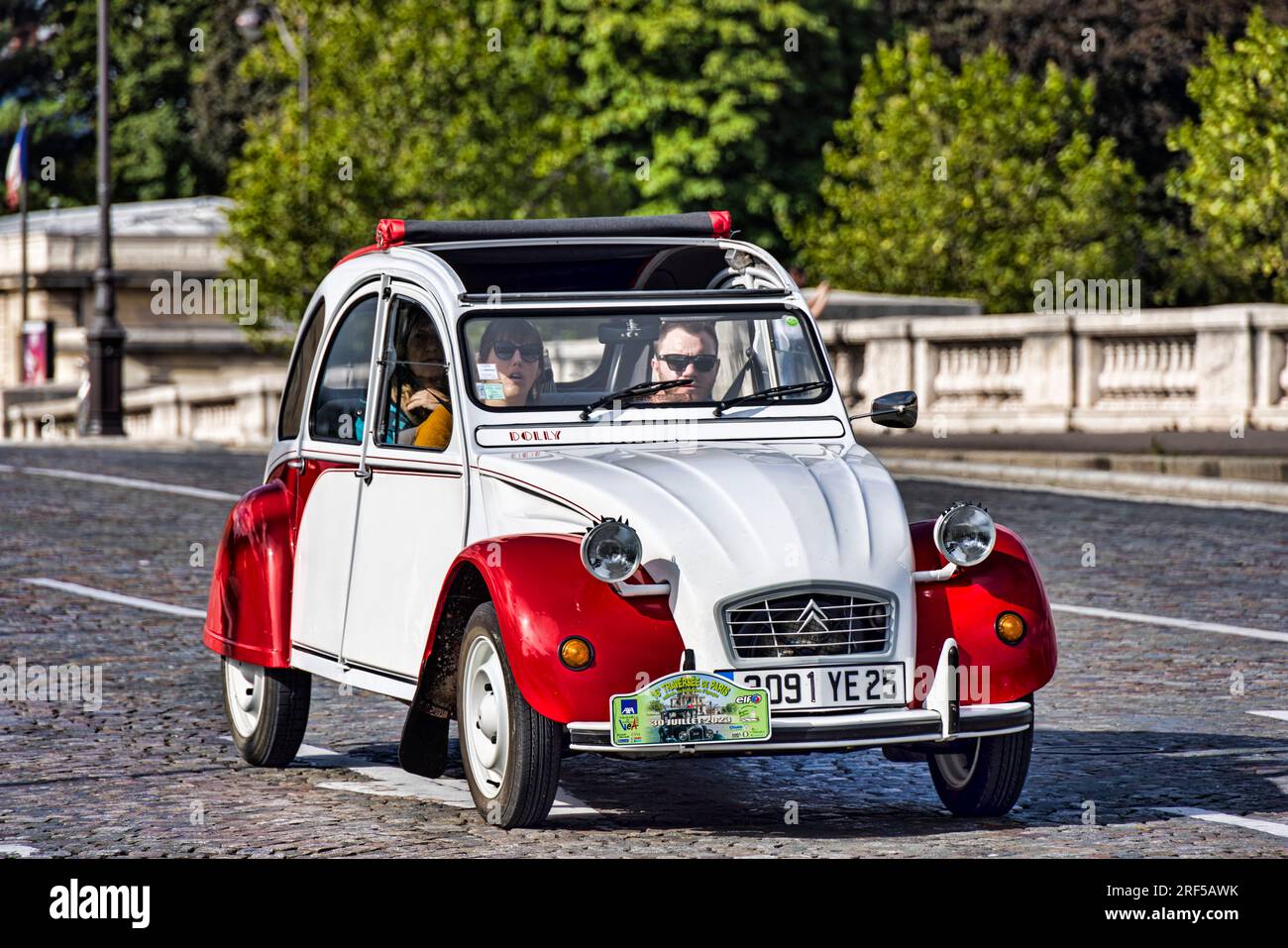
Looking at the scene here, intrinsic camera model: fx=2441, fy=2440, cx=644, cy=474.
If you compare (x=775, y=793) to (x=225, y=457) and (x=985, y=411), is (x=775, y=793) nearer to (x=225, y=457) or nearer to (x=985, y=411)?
(x=225, y=457)

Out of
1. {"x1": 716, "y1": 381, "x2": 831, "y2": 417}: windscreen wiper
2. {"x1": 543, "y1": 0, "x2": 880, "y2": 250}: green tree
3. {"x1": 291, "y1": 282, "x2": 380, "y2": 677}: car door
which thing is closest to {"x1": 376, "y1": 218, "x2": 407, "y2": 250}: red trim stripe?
{"x1": 291, "y1": 282, "x2": 380, "y2": 677}: car door

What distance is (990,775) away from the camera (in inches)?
305

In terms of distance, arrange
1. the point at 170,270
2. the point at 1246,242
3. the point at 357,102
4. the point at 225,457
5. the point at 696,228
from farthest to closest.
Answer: the point at 170,270 < the point at 357,102 < the point at 1246,242 < the point at 225,457 < the point at 696,228

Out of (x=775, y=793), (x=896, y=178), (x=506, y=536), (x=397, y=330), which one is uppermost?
(x=896, y=178)

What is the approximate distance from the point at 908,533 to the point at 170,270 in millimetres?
50865

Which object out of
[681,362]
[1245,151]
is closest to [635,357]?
[681,362]

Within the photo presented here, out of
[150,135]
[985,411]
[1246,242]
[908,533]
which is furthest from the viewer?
[150,135]

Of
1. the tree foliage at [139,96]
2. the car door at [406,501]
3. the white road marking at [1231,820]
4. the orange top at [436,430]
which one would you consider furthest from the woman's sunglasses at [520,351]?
the tree foliage at [139,96]

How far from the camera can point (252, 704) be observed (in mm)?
9203

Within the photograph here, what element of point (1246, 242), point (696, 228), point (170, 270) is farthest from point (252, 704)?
point (170, 270)

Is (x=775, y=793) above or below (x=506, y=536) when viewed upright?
below

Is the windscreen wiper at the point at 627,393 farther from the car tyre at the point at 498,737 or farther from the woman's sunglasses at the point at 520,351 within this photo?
the car tyre at the point at 498,737

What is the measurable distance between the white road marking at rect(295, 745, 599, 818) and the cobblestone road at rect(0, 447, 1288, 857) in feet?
0.12

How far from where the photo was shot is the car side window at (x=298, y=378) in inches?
370
